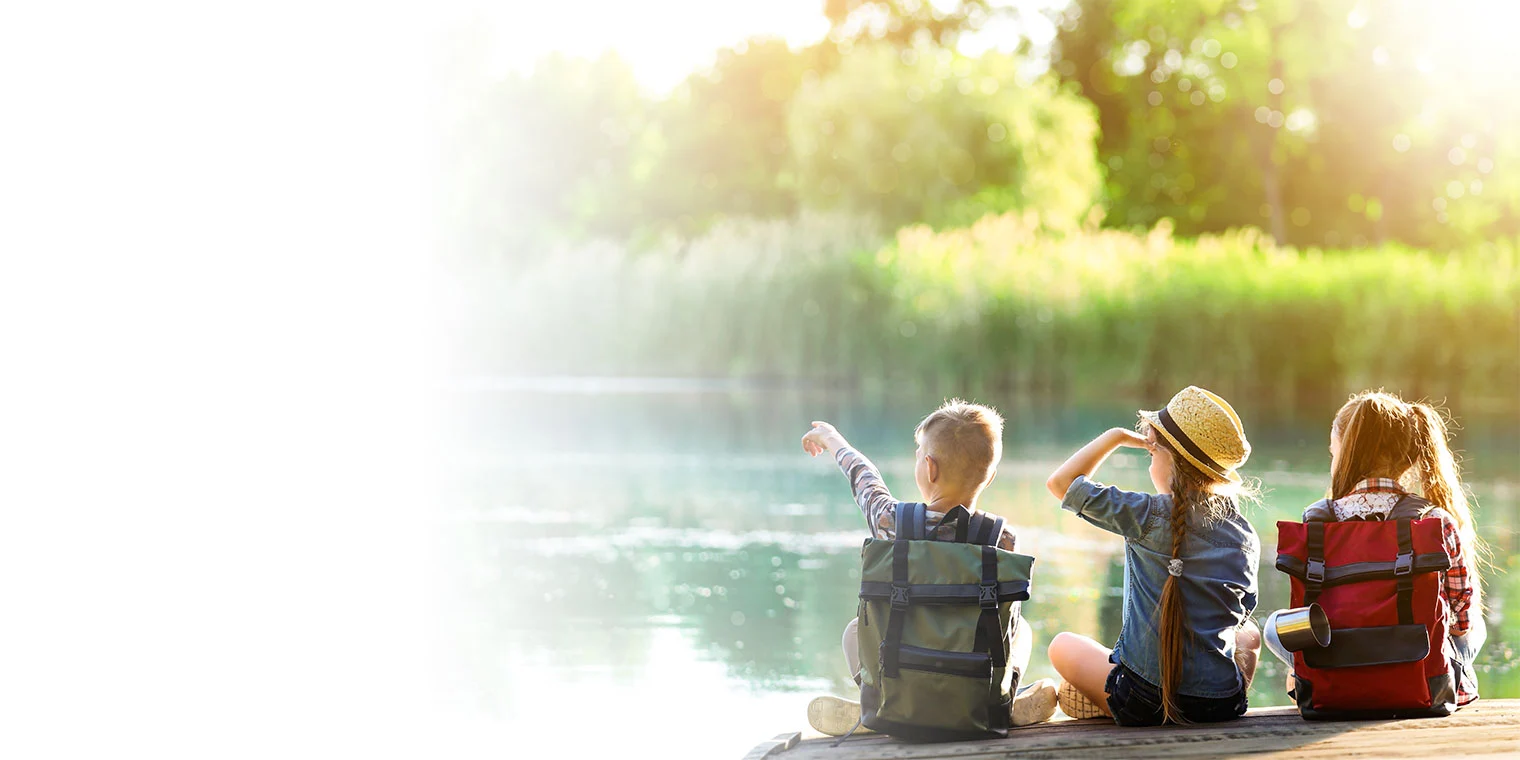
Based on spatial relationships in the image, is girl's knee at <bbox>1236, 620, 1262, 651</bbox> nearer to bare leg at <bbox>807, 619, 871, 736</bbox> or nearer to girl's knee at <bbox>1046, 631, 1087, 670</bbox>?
girl's knee at <bbox>1046, 631, 1087, 670</bbox>

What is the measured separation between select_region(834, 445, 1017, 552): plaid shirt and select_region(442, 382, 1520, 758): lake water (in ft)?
5.37

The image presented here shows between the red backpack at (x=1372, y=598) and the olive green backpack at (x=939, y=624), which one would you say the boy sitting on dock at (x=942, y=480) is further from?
the red backpack at (x=1372, y=598)

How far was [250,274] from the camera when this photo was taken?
31.6 metres

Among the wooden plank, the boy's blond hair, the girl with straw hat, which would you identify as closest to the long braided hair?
the girl with straw hat

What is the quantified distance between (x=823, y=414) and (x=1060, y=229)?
13.1 metres

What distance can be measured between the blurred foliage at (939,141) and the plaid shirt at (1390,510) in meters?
24.8

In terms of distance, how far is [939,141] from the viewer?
28156 millimetres

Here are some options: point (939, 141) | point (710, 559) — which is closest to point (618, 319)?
point (939, 141)

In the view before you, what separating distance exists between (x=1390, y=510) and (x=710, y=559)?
16.8ft

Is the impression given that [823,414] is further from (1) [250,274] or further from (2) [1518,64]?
(1) [250,274]

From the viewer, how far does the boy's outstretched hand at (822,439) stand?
3.32 m

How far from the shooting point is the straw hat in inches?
122

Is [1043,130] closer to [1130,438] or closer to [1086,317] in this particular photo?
[1086,317]

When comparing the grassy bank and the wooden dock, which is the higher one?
the grassy bank
